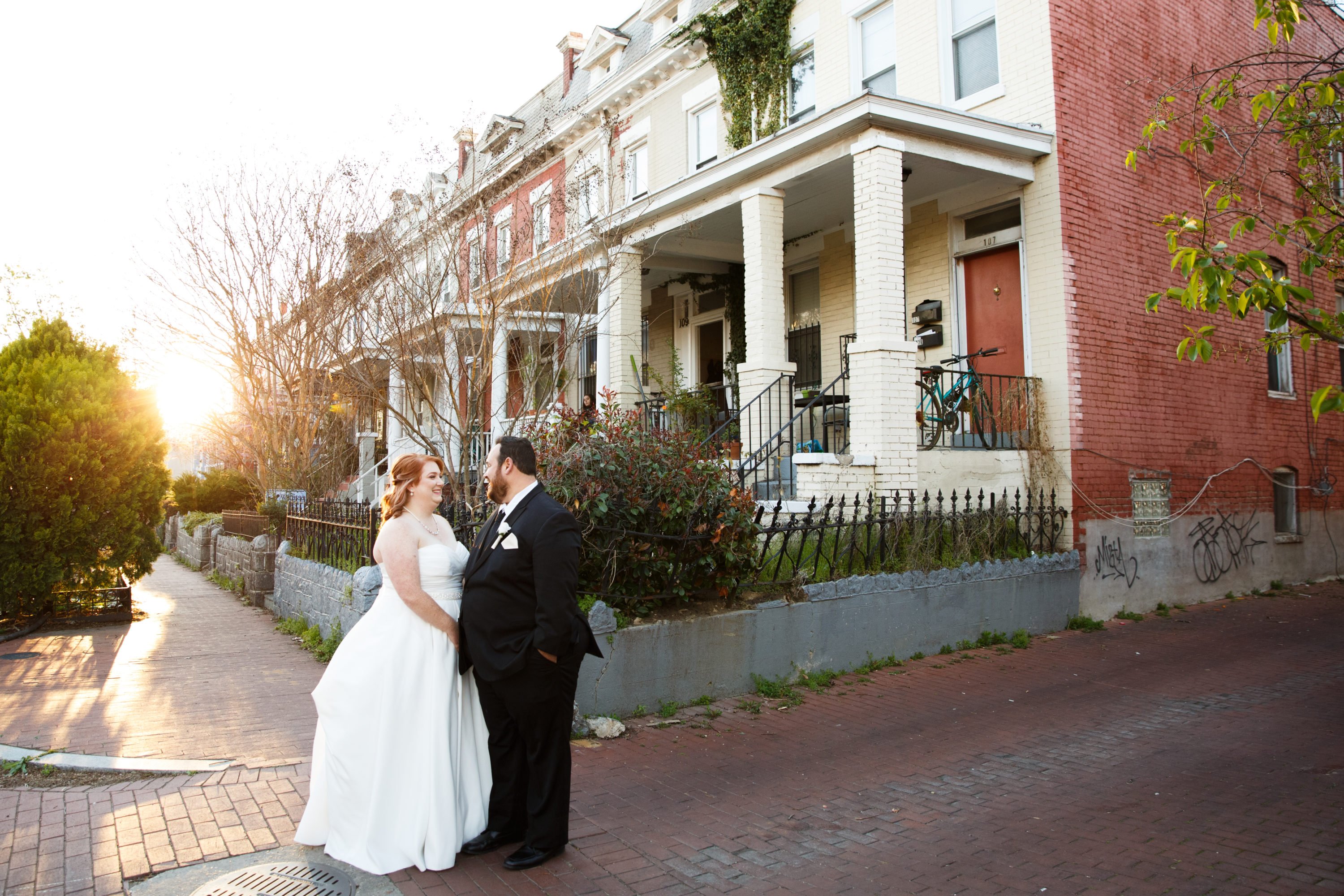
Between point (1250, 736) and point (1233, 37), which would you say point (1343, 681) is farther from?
point (1233, 37)

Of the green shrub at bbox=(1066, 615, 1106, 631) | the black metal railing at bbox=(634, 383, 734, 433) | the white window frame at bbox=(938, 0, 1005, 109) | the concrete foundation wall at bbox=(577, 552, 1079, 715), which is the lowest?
the green shrub at bbox=(1066, 615, 1106, 631)

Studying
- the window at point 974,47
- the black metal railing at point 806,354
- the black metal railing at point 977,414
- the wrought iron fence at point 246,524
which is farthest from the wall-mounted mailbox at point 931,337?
the wrought iron fence at point 246,524

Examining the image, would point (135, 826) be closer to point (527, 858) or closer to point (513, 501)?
point (527, 858)

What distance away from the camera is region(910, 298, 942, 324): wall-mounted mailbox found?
1194 centimetres

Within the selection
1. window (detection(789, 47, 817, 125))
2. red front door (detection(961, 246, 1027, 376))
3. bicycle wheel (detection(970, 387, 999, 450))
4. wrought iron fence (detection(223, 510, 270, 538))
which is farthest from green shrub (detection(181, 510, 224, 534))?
red front door (detection(961, 246, 1027, 376))

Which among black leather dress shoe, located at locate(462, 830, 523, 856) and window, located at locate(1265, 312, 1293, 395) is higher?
window, located at locate(1265, 312, 1293, 395)

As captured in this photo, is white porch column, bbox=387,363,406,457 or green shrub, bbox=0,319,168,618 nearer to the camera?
green shrub, bbox=0,319,168,618

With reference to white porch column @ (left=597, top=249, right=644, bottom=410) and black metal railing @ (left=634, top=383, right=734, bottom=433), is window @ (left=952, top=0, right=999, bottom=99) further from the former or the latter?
black metal railing @ (left=634, top=383, right=734, bottom=433)

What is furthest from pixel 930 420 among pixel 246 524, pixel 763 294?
pixel 246 524

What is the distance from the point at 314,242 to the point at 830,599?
29.0 ft

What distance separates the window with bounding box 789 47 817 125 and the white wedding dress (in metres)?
11.9

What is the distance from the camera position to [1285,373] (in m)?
14.0

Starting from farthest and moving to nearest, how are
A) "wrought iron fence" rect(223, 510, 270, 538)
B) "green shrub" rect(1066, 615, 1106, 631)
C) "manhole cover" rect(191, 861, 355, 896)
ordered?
"wrought iron fence" rect(223, 510, 270, 538) < "green shrub" rect(1066, 615, 1106, 631) < "manhole cover" rect(191, 861, 355, 896)

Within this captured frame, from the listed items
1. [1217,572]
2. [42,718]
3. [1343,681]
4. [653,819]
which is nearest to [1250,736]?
[1343,681]
